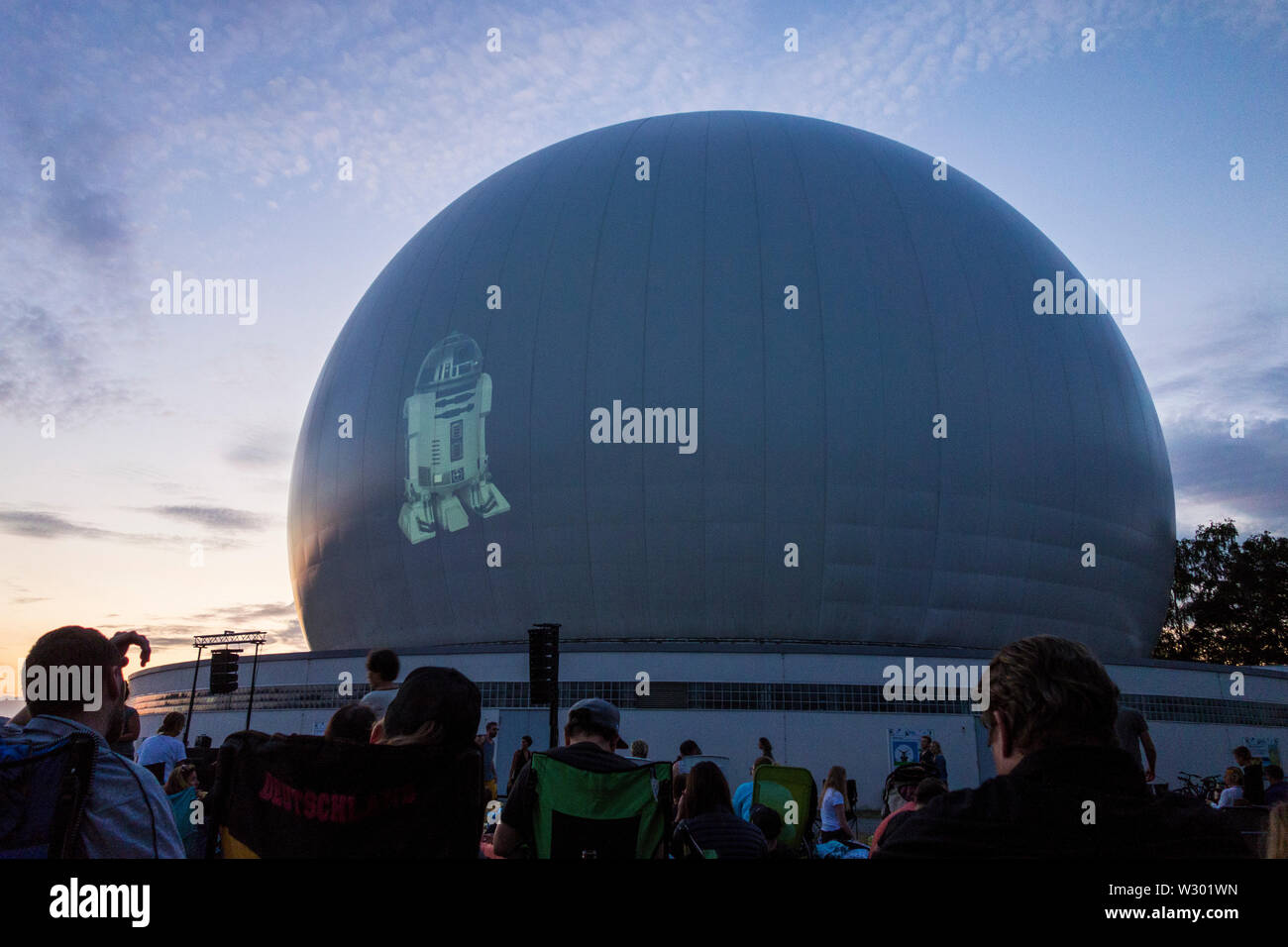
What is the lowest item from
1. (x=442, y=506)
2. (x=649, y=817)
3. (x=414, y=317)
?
(x=649, y=817)

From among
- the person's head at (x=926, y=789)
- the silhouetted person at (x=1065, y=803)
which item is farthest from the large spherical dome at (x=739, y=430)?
the silhouetted person at (x=1065, y=803)

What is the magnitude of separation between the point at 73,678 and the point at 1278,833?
3019 mm

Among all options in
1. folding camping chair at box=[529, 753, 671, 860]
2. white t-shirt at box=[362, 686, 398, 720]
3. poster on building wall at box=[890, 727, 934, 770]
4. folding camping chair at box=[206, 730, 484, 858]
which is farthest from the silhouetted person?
poster on building wall at box=[890, 727, 934, 770]

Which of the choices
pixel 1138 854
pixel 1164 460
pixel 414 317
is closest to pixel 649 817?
pixel 1138 854

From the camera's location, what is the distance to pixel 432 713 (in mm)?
2967

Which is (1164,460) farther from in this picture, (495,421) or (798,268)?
(495,421)

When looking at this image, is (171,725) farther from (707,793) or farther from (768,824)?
(707,793)

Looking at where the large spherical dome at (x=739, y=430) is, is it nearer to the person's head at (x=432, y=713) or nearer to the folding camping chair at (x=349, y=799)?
the person's head at (x=432, y=713)

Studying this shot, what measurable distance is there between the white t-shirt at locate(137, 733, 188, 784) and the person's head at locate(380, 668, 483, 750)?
22.0 ft

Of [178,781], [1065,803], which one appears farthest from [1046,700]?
[178,781]

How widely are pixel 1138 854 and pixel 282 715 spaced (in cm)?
2348

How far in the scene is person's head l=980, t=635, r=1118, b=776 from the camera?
2105mm

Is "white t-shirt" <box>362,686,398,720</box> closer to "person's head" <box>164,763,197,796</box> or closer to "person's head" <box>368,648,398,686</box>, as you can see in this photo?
"person's head" <box>368,648,398,686</box>

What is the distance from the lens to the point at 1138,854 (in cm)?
Answer: 187
